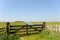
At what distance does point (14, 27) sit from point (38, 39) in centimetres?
391

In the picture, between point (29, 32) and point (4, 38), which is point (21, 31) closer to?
point (29, 32)

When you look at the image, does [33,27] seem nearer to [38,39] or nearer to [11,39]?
[38,39]

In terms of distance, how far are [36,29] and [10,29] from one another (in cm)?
271

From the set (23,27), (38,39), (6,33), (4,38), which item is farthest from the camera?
(23,27)

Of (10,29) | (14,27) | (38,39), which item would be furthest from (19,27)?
(38,39)

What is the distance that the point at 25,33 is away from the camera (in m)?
14.3

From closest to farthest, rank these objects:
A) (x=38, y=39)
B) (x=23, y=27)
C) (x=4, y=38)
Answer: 1. (x=4, y=38)
2. (x=38, y=39)
3. (x=23, y=27)

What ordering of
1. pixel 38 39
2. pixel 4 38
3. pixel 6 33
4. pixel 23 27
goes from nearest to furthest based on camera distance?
pixel 4 38 → pixel 38 39 → pixel 6 33 → pixel 23 27

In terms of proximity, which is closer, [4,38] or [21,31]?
[4,38]

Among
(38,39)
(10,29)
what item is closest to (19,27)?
(10,29)

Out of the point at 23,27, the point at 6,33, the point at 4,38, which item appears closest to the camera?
the point at 4,38

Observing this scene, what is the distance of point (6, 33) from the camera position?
12766 millimetres

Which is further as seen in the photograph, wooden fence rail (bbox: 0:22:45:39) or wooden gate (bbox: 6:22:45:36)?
wooden gate (bbox: 6:22:45:36)

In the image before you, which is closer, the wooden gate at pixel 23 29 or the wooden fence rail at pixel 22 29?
the wooden fence rail at pixel 22 29
